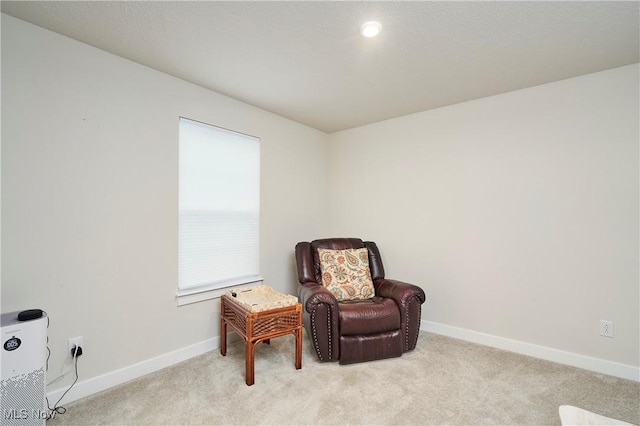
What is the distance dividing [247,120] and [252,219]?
1.01m

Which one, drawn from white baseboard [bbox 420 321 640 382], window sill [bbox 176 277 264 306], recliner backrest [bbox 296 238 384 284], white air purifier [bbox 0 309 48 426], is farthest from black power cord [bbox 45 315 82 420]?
white baseboard [bbox 420 321 640 382]

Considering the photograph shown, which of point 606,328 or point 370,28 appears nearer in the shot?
point 370,28

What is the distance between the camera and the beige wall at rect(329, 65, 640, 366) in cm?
226

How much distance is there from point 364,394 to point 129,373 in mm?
1696

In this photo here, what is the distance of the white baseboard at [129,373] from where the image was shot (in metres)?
1.90

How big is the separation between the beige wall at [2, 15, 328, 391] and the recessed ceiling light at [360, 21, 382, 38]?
5.08 ft

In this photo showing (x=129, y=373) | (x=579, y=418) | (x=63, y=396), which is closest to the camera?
(x=579, y=418)

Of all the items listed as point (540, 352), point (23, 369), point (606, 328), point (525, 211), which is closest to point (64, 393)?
point (23, 369)

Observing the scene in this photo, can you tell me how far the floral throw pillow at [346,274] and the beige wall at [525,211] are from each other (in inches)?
24.5

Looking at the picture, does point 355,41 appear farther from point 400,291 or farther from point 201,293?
point 201,293

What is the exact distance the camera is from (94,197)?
203 centimetres

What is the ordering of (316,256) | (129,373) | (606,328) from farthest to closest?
1. (316,256)
2. (606,328)
3. (129,373)

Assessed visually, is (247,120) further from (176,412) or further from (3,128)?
(176,412)

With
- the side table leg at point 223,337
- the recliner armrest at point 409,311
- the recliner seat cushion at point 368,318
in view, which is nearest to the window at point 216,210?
the side table leg at point 223,337
